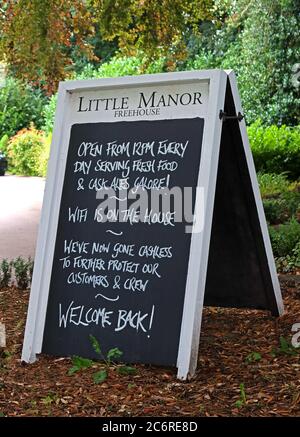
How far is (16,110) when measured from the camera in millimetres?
27109

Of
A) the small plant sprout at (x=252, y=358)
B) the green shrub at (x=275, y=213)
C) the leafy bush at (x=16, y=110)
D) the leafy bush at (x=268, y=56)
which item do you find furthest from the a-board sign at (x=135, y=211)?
the leafy bush at (x=16, y=110)

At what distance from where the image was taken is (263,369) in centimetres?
404

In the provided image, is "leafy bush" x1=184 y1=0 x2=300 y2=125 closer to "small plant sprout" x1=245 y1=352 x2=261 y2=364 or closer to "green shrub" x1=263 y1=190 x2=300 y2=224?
"green shrub" x1=263 y1=190 x2=300 y2=224

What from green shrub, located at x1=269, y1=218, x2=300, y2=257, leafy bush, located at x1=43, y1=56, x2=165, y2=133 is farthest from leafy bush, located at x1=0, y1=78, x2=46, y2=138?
green shrub, located at x1=269, y1=218, x2=300, y2=257

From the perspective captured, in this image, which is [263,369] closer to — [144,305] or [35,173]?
[144,305]

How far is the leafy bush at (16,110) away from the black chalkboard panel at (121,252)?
2312 centimetres

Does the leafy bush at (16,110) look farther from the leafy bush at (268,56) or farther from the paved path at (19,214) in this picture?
the leafy bush at (268,56)

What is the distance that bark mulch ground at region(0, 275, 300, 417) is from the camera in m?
3.58

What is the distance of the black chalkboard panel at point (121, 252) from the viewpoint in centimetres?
407

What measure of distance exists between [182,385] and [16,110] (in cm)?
2433

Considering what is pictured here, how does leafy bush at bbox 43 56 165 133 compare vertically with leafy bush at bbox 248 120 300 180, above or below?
above

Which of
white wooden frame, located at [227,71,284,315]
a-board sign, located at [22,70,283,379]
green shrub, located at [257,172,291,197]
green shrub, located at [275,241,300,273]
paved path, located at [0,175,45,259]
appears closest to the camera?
a-board sign, located at [22,70,283,379]

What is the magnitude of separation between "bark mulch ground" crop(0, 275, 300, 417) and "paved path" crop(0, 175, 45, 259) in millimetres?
4859
